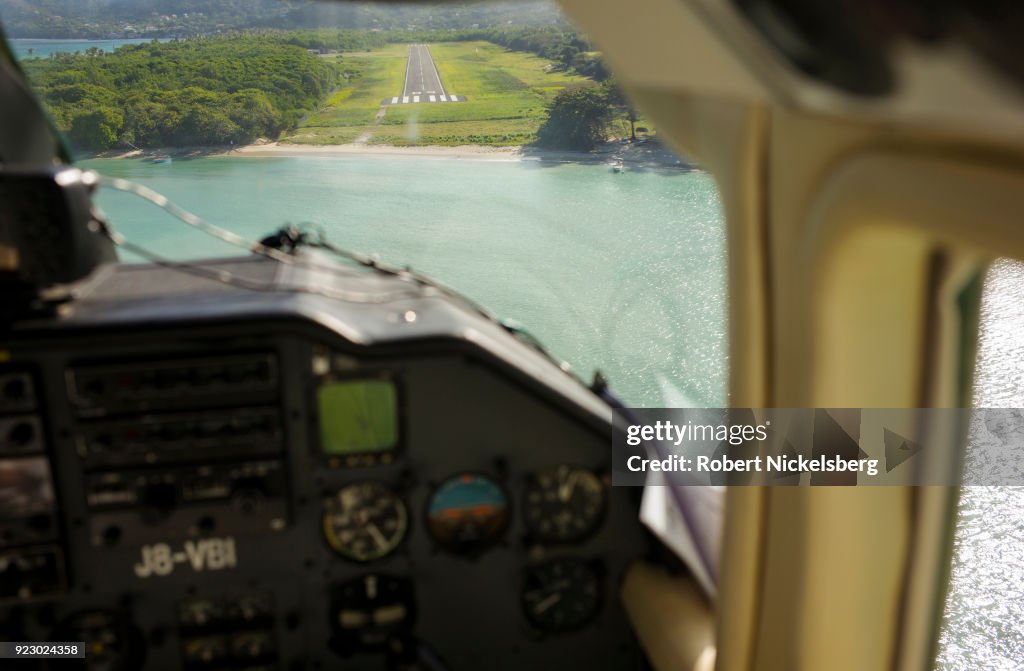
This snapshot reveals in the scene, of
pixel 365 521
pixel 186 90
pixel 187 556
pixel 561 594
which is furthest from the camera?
pixel 561 594

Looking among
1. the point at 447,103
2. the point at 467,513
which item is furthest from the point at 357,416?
the point at 447,103

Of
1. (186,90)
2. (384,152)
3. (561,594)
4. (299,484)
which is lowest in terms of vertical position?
(561,594)

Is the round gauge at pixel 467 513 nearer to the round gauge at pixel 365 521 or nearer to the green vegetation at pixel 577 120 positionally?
the round gauge at pixel 365 521

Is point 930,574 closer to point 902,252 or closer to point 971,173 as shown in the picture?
point 902,252

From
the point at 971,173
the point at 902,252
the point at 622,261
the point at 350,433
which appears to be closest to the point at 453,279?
the point at 622,261

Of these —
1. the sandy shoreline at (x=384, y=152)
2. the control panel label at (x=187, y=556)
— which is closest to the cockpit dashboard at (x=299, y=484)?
the control panel label at (x=187, y=556)

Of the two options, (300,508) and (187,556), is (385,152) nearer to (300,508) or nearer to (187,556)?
(300,508)

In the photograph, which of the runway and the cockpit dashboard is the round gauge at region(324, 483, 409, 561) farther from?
the runway

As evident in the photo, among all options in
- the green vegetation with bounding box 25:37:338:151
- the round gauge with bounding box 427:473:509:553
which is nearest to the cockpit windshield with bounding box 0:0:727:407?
the green vegetation with bounding box 25:37:338:151
